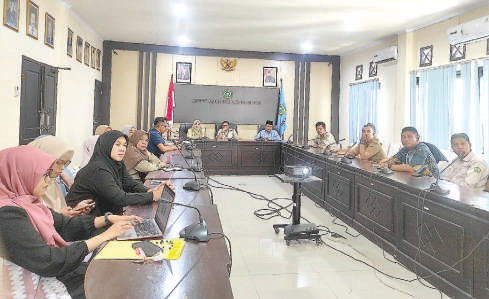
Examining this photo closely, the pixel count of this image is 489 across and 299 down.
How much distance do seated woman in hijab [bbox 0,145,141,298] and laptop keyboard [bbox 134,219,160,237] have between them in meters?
0.05

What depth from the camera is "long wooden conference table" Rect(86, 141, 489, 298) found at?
1.10 m

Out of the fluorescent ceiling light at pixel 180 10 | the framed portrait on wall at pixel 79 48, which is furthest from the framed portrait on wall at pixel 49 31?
the fluorescent ceiling light at pixel 180 10

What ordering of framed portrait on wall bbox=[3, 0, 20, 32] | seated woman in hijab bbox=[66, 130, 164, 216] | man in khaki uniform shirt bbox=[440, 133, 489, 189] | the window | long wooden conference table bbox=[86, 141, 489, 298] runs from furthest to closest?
the window → framed portrait on wall bbox=[3, 0, 20, 32] → man in khaki uniform shirt bbox=[440, 133, 489, 189] → seated woman in hijab bbox=[66, 130, 164, 216] → long wooden conference table bbox=[86, 141, 489, 298]

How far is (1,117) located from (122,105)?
14.6 ft

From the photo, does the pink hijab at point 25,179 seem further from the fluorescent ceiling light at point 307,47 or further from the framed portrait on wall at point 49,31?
the fluorescent ceiling light at point 307,47

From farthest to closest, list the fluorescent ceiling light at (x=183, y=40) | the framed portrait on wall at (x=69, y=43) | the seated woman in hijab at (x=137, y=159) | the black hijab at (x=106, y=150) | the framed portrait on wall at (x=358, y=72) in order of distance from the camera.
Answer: the framed portrait on wall at (x=358, y=72) < the fluorescent ceiling light at (x=183, y=40) < the framed portrait on wall at (x=69, y=43) < the seated woman in hijab at (x=137, y=159) < the black hijab at (x=106, y=150)

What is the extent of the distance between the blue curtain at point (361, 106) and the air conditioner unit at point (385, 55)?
0.55 meters

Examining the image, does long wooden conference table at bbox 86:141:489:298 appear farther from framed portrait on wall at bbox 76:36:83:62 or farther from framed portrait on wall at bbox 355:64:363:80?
framed portrait on wall at bbox 355:64:363:80

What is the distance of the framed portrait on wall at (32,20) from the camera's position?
404 centimetres

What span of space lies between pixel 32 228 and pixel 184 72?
730 cm

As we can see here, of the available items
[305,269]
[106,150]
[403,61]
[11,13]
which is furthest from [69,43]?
[403,61]

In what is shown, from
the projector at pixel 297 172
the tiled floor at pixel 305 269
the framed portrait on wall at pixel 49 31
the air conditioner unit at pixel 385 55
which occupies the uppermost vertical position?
the air conditioner unit at pixel 385 55

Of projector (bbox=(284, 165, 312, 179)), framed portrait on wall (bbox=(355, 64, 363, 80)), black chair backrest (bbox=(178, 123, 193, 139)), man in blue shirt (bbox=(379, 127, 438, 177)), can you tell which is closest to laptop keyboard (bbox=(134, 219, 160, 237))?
projector (bbox=(284, 165, 312, 179))

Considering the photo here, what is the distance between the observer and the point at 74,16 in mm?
5734
